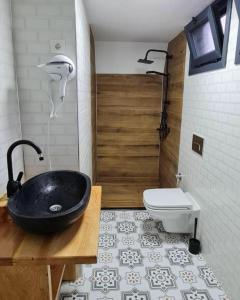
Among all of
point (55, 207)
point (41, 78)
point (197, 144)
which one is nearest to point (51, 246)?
point (55, 207)

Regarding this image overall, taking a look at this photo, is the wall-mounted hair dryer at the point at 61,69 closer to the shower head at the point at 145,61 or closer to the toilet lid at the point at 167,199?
the toilet lid at the point at 167,199

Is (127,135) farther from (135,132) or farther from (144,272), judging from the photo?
(144,272)

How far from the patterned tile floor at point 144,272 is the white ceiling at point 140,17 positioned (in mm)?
2204

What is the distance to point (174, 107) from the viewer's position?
300 cm

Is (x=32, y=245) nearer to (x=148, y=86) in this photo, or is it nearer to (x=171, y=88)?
(x=171, y=88)

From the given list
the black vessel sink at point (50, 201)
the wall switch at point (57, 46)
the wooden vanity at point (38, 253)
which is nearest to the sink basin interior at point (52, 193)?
the black vessel sink at point (50, 201)

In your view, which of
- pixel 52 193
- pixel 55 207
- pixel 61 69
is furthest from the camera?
pixel 61 69

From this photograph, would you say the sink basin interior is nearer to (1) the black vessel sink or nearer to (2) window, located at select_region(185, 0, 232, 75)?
(1) the black vessel sink

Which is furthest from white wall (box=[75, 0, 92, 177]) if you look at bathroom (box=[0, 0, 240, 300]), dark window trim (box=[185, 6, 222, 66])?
dark window trim (box=[185, 6, 222, 66])

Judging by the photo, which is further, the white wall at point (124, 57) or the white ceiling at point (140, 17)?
the white wall at point (124, 57)

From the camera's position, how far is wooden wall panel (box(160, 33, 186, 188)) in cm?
272

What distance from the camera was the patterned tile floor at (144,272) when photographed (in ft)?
5.73

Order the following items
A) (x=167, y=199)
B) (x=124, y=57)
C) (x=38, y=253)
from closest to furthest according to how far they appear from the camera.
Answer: (x=38, y=253) < (x=167, y=199) < (x=124, y=57)

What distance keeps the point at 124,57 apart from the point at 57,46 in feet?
6.26
